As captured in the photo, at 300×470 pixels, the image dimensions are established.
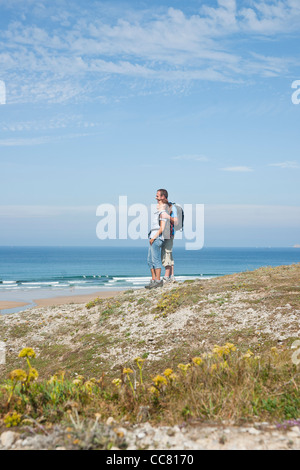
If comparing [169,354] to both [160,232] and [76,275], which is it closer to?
[160,232]

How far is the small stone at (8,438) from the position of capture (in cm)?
335

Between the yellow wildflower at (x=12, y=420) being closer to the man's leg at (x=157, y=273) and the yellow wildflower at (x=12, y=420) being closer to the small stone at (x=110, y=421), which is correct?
the small stone at (x=110, y=421)

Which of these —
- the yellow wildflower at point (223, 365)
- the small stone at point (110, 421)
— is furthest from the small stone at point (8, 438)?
the yellow wildflower at point (223, 365)

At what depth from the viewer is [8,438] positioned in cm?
338

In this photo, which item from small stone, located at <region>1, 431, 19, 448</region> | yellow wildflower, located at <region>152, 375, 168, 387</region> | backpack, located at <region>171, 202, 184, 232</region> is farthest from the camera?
backpack, located at <region>171, 202, 184, 232</region>

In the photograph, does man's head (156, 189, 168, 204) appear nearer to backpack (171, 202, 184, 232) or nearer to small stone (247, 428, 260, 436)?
backpack (171, 202, 184, 232)

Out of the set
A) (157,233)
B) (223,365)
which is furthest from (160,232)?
(223,365)

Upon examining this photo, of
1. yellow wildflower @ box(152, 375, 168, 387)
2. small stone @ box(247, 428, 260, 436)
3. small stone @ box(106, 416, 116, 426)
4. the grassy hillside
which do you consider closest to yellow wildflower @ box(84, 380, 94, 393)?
the grassy hillside

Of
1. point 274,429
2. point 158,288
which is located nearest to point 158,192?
point 158,288

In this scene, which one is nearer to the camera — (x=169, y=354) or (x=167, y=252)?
(x=169, y=354)

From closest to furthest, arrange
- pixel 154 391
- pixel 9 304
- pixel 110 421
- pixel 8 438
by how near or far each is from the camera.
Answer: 1. pixel 8 438
2. pixel 110 421
3. pixel 154 391
4. pixel 9 304

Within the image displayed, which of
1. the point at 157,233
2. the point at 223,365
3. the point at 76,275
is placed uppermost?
the point at 157,233

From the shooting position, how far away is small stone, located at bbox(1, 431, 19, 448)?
3.35 m

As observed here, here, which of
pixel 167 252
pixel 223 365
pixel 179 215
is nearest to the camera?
pixel 223 365
